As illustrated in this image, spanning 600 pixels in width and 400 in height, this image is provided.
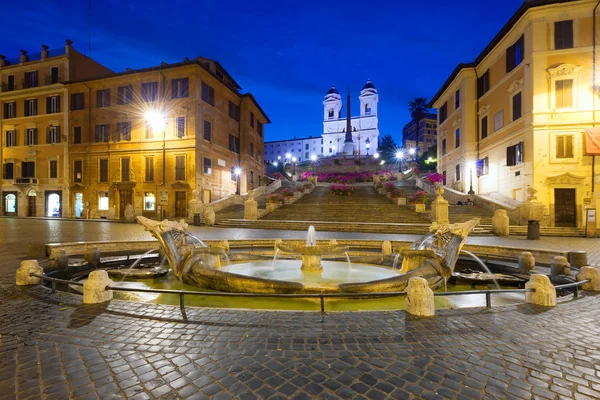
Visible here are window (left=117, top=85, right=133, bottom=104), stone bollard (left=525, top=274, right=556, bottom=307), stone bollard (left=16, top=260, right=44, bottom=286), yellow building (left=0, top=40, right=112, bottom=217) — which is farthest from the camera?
yellow building (left=0, top=40, right=112, bottom=217)

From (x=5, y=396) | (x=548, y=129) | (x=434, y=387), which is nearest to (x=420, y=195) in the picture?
(x=548, y=129)

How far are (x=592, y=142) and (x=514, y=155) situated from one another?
14.1ft

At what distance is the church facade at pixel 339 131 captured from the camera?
9706 centimetres

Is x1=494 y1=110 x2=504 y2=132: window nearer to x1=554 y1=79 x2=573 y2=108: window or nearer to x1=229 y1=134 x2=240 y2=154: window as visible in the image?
x1=554 y1=79 x2=573 y2=108: window

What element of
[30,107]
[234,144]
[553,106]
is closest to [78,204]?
[30,107]

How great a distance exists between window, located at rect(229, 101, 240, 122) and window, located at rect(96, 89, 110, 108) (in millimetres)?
11997

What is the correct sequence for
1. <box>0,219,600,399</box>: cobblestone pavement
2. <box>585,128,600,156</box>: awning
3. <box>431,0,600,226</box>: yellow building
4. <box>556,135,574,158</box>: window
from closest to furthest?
1. <box>0,219,600,399</box>: cobblestone pavement
2. <box>585,128,600,156</box>: awning
3. <box>431,0,600,226</box>: yellow building
4. <box>556,135,574,158</box>: window

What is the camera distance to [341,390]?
8.91ft

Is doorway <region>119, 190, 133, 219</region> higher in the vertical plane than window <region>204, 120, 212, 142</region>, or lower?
lower

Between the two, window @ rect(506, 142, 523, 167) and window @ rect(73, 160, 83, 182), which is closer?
window @ rect(506, 142, 523, 167)

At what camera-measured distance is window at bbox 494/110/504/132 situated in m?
24.8

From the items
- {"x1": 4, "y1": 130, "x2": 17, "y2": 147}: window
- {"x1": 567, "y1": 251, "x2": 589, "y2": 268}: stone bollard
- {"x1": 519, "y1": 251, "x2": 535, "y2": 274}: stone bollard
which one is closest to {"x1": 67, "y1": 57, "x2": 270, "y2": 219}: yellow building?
{"x1": 4, "y1": 130, "x2": 17, "y2": 147}: window

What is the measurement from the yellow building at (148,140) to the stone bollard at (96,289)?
71.7ft

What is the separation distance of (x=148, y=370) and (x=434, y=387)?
275 cm
